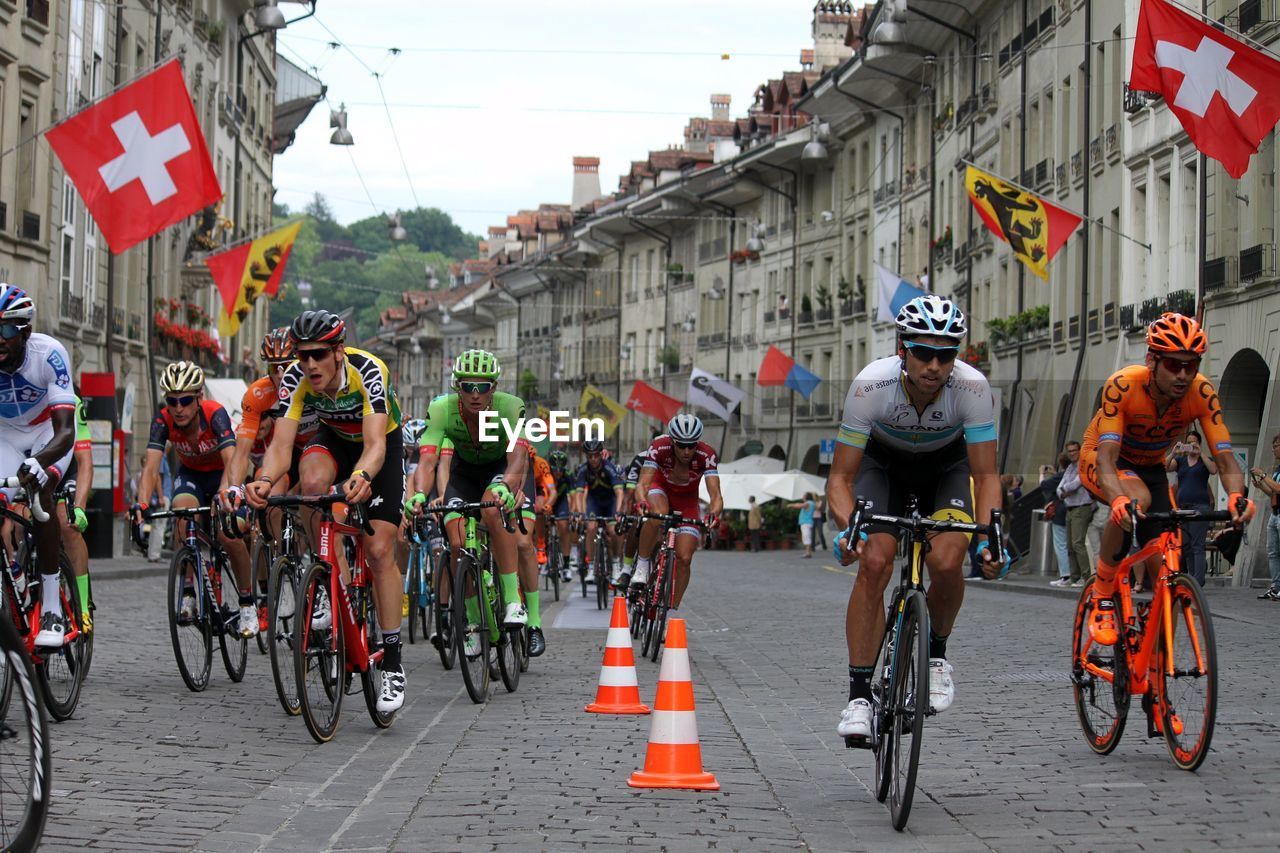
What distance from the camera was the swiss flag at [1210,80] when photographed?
20.1 metres

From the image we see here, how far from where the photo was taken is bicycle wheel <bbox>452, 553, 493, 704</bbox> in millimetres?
11344

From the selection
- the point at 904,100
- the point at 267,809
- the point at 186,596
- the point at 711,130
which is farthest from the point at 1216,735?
the point at 711,130

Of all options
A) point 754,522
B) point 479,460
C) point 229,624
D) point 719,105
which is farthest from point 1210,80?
point 719,105

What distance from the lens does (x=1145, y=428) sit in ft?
30.5

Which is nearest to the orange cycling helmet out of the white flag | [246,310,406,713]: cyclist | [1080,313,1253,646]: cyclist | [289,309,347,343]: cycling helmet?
[1080,313,1253,646]: cyclist

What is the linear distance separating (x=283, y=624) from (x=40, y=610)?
1.31 meters

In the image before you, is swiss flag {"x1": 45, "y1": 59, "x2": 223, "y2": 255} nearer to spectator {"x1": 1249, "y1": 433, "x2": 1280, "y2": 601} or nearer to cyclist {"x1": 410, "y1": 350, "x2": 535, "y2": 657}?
cyclist {"x1": 410, "y1": 350, "x2": 535, "y2": 657}

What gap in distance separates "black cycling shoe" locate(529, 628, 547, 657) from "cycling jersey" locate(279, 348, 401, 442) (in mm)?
3501

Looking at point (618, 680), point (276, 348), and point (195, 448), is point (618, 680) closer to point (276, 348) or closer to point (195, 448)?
point (195, 448)

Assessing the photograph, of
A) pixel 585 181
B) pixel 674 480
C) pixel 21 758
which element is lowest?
pixel 21 758

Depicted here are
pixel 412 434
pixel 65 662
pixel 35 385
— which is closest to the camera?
pixel 35 385

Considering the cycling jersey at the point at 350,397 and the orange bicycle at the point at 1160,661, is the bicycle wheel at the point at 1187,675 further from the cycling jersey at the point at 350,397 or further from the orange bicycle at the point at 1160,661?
the cycling jersey at the point at 350,397

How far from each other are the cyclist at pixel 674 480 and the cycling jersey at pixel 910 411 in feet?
25.5

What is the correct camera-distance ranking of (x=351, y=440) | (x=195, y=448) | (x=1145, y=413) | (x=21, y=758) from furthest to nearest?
(x=195, y=448), (x=351, y=440), (x=1145, y=413), (x=21, y=758)
